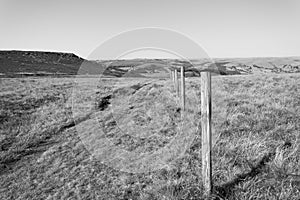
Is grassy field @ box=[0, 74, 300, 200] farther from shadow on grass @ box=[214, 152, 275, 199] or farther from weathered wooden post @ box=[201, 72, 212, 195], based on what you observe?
weathered wooden post @ box=[201, 72, 212, 195]

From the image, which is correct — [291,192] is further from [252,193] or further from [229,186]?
[229,186]

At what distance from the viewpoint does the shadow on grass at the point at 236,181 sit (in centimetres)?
397

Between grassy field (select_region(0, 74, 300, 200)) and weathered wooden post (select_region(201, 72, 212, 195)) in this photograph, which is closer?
weathered wooden post (select_region(201, 72, 212, 195))

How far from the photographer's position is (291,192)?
12.0 feet

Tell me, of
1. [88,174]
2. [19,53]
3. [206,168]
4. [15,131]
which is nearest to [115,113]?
[15,131]

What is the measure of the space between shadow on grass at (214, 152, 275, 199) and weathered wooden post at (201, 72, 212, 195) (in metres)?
0.21

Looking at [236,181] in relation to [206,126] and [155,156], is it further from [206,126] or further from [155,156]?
[155,156]

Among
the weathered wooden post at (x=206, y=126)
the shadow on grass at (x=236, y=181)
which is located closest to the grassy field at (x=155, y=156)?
the shadow on grass at (x=236, y=181)

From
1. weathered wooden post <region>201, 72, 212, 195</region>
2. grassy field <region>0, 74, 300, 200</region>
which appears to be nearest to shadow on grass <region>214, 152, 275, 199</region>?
grassy field <region>0, 74, 300, 200</region>

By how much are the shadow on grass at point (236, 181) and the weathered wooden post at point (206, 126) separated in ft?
0.69

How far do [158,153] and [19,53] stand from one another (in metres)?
81.1

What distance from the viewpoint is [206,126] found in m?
3.97

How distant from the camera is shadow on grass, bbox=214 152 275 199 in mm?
3973

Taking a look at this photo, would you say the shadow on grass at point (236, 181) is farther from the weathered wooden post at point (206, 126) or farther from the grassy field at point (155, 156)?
the weathered wooden post at point (206, 126)
